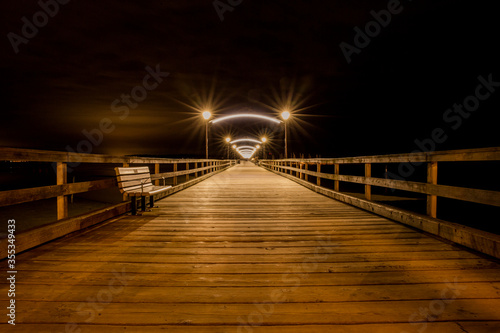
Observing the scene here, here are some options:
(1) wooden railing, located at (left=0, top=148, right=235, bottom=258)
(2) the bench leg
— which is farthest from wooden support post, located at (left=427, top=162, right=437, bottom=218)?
(1) wooden railing, located at (left=0, top=148, right=235, bottom=258)

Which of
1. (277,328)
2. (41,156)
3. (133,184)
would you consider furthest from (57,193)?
(277,328)

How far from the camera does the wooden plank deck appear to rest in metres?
1.92

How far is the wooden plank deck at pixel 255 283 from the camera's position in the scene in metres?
1.92

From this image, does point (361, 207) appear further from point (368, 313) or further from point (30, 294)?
point (30, 294)

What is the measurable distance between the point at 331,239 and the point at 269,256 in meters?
1.02

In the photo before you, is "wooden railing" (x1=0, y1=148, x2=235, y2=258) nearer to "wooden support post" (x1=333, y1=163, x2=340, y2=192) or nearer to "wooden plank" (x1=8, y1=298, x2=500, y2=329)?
"wooden plank" (x1=8, y1=298, x2=500, y2=329)

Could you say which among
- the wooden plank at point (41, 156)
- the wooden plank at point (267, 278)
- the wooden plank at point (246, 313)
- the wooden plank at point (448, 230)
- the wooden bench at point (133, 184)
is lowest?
the wooden plank at point (246, 313)

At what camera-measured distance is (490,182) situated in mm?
38594

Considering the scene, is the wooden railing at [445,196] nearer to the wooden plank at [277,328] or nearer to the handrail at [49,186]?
the wooden plank at [277,328]

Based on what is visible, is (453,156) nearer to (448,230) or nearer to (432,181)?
(432,181)

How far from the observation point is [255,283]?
246cm

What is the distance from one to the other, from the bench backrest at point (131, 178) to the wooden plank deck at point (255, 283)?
2.78 feet

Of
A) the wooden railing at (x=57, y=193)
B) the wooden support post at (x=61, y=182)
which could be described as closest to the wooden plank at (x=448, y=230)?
the wooden railing at (x=57, y=193)

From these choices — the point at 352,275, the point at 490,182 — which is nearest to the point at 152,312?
the point at 352,275
